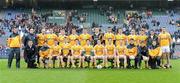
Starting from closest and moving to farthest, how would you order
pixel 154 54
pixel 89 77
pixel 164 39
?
pixel 89 77
pixel 154 54
pixel 164 39

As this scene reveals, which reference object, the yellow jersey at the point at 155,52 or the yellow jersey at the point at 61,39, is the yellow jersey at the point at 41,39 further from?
the yellow jersey at the point at 155,52

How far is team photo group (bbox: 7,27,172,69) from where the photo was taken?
2291 centimetres

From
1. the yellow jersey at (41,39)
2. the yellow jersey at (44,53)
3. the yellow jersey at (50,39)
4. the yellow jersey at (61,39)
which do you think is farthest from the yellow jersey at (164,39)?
the yellow jersey at (41,39)

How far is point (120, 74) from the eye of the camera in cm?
1986

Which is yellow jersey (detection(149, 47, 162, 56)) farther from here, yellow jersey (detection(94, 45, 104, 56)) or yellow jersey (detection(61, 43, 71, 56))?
yellow jersey (detection(61, 43, 71, 56))

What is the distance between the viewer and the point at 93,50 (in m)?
23.0

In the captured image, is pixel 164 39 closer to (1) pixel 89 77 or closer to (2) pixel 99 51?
(2) pixel 99 51

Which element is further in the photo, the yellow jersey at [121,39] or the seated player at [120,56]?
the yellow jersey at [121,39]

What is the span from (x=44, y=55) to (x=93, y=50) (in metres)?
2.04

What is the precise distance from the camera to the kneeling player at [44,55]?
23.0 metres

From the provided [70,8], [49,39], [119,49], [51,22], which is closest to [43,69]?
[49,39]

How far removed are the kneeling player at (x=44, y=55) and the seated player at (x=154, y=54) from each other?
168 inches

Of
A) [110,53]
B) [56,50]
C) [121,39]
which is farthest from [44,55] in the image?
[121,39]

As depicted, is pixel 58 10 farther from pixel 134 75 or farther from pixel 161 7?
pixel 134 75
